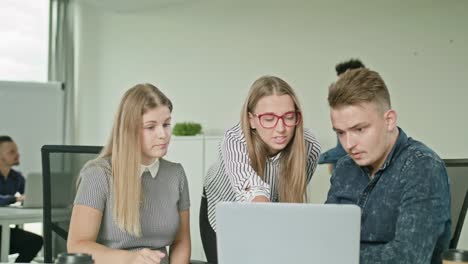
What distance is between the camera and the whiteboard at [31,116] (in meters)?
5.91

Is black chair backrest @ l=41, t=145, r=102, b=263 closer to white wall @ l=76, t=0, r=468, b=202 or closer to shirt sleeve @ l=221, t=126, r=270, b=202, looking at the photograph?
shirt sleeve @ l=221, t=126, r=270, b=202

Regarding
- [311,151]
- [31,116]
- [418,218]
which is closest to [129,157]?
[311,151]

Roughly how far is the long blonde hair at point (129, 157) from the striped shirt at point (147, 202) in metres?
0.03

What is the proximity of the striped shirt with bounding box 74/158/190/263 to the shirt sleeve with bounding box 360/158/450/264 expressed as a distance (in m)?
0.72

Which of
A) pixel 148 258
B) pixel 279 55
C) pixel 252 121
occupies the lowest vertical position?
pixel 148 258

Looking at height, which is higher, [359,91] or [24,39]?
[24,39]

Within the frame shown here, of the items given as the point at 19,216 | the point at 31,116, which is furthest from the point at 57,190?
the point at 31,116

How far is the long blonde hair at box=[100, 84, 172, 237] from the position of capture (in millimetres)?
1910

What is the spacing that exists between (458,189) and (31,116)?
189 inches

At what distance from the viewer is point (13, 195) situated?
4977mm

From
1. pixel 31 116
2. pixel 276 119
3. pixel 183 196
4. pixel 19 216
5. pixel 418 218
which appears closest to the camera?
pixel 418 218

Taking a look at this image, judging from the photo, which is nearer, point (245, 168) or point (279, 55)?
point (245, 168)

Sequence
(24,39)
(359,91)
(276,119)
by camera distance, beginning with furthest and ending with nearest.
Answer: (24,39), (276,119), (359,91)

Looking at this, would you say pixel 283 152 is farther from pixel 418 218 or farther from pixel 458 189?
pixel 418 218
